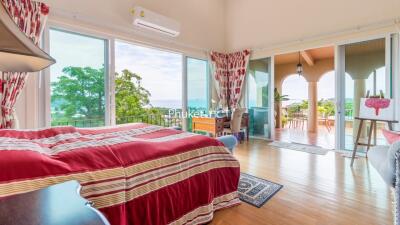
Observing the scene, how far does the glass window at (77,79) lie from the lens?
3031mm

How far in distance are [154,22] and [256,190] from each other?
3.31 metres

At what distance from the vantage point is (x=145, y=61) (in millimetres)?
4559

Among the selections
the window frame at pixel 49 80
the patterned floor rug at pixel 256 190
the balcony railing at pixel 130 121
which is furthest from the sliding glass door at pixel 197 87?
the patterned floor rug at pixel 256 190

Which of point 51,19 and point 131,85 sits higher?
point 51,19

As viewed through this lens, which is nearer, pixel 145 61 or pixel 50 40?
pixel 50 40

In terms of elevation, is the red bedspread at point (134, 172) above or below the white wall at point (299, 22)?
below

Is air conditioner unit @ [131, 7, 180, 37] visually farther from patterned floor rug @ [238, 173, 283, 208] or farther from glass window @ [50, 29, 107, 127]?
patterned floor rug @ [238, 173, 283, 208]

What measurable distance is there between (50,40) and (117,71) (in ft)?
3.53

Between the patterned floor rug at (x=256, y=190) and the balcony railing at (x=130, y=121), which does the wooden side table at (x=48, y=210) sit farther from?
the balcony railing at (x=130, y=121)

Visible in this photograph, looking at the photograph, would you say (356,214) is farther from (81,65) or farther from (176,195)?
(81,65)

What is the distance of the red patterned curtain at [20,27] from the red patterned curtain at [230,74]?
3.56m

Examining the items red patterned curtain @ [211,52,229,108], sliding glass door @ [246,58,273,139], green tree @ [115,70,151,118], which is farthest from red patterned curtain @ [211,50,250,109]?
green tree @ [115,70,151,118]

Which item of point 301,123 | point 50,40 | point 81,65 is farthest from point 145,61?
point 301,123

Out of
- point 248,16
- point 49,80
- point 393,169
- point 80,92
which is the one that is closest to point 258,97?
point 248,16
